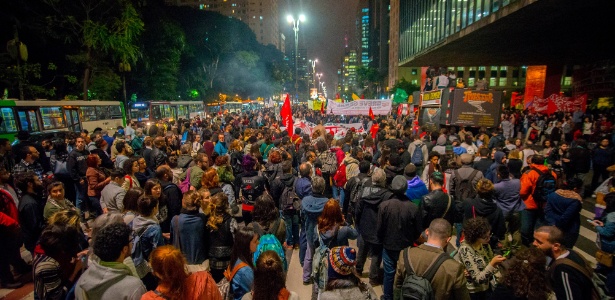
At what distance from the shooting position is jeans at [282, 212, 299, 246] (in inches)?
241

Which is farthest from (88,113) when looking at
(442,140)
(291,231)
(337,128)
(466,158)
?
(466,158)

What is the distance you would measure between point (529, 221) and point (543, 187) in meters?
0.72

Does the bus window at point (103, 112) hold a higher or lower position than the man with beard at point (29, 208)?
higher

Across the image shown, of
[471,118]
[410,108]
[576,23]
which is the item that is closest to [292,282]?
[471,118]

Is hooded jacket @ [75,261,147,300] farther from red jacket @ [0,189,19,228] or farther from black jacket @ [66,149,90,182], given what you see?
black jacket @ [66,149,90,182]

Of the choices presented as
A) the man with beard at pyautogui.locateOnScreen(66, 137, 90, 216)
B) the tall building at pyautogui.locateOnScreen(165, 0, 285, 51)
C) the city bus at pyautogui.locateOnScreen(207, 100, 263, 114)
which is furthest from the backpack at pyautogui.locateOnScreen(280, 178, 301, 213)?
the tall building at pyautogui.locateOnScreen(165, 0, 285, 51)

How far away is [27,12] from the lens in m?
22.8

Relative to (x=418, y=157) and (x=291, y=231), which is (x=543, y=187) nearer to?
(x=418, y=157)

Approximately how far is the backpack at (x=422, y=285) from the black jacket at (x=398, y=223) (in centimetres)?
146

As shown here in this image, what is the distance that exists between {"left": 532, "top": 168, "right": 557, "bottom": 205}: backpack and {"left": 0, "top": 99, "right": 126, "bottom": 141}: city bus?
19.3 metres

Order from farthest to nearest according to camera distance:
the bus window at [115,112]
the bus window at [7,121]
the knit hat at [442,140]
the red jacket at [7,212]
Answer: the bus window at [115,112]
the bus window at [7,121]
the knit hat at [442,140]
the red jacket at [7,212]

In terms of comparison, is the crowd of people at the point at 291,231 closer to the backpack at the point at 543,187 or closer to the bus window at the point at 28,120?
the backpack at the point at 543,187

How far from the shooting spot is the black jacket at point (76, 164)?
798 centimetres

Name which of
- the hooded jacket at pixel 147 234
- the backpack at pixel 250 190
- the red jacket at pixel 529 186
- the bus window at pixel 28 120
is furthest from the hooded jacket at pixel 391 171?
the bus window at pixel 28 120
